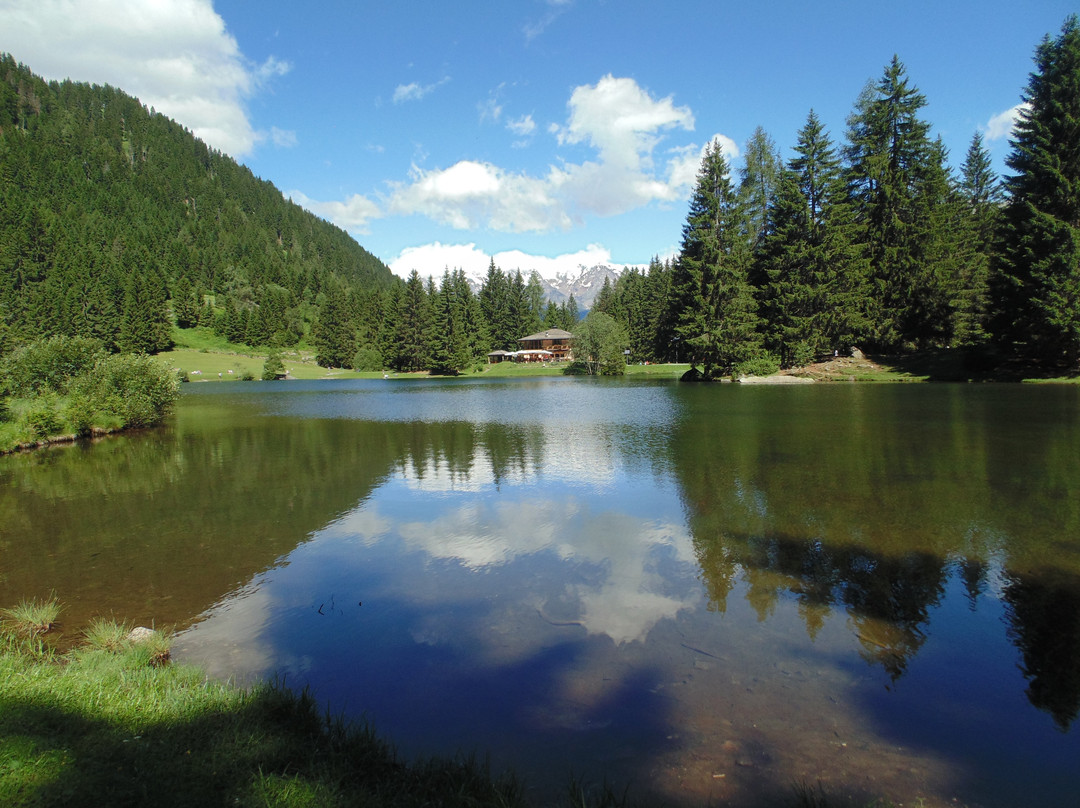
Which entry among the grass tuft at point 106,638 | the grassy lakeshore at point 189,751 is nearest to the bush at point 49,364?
the grass tuft at point 106,638

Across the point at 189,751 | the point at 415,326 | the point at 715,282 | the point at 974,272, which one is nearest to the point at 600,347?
the point at 715,282

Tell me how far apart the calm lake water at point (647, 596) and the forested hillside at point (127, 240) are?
19995mm

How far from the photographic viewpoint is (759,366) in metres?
45.0

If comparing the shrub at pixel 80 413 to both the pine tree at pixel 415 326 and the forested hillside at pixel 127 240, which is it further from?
the pine tree at pixel 415 326

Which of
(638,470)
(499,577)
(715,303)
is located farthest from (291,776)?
(715,303)

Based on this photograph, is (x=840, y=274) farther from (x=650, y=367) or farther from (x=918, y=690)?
(x=918, y=690)

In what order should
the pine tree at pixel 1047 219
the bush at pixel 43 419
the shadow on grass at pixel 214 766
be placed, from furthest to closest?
the pine tree at pixel 1047 219, the bush at pixel 43 419, the shadow on grass at pixel 214 766

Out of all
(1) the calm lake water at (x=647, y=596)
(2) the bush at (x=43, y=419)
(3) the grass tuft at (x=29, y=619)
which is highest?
(2) the bush at (x=43, y=419)

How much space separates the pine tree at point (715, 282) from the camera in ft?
153

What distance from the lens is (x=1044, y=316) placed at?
3133 cm

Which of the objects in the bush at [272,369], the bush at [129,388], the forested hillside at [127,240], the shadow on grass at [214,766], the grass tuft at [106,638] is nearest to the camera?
the shadow on grass at [214,766]

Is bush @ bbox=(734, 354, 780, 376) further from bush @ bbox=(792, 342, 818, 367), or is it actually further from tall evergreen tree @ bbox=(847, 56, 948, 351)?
tall evergreen tree @ bbox=(847, 56, 948, 351)

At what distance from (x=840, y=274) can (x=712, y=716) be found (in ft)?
156

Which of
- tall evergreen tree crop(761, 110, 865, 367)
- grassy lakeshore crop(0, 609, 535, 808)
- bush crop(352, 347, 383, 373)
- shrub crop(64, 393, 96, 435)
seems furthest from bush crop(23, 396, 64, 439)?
bush crop(352, 347, 383, 373)
